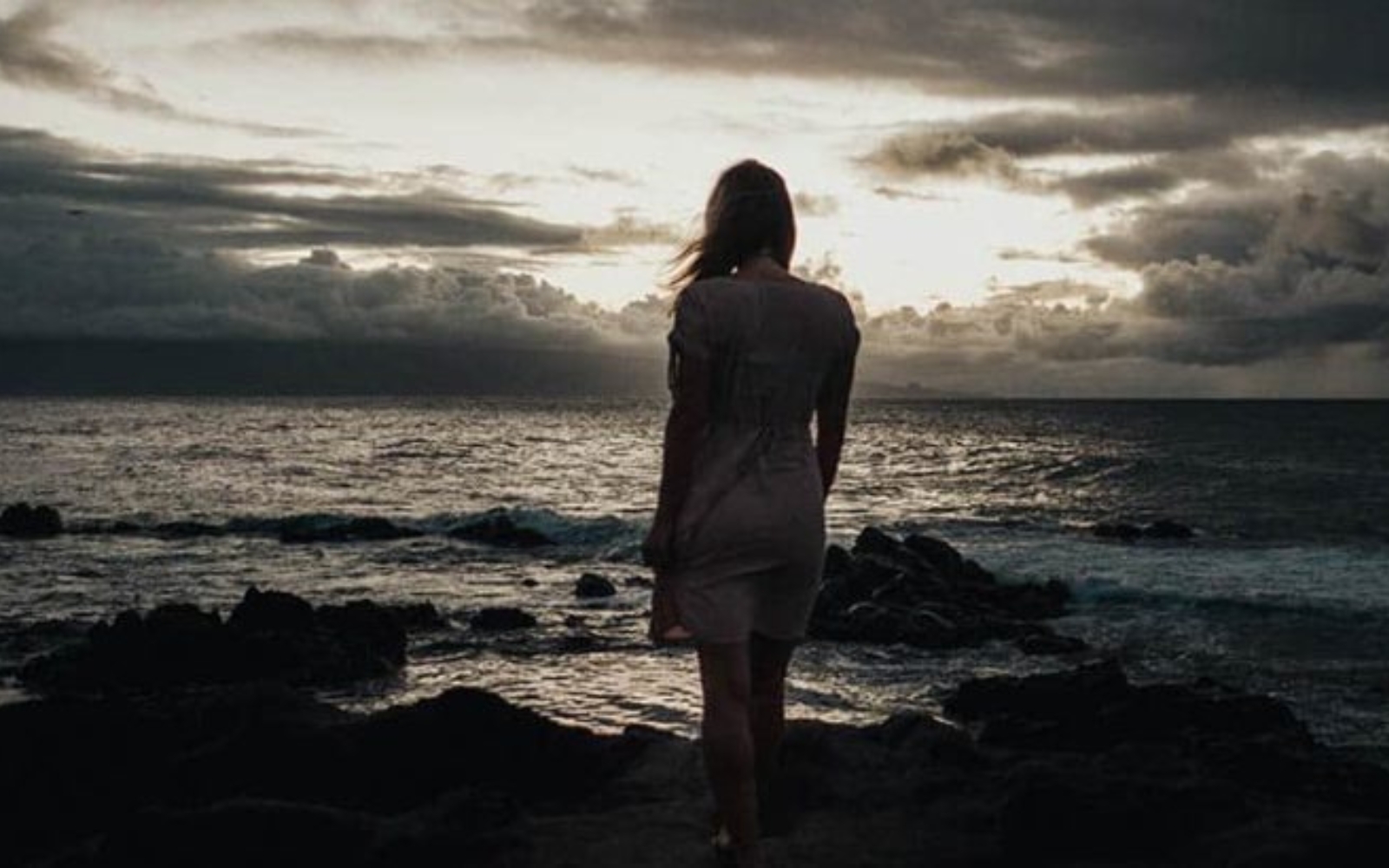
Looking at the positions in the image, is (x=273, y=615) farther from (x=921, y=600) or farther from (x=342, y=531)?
(x=342, y=531)

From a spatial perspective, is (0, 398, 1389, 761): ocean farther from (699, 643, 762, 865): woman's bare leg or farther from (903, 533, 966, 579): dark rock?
(699, 643, 762, 865): woman's bare leg

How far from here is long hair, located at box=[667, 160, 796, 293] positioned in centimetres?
454

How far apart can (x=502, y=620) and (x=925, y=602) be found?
20.2ft

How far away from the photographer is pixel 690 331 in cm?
434

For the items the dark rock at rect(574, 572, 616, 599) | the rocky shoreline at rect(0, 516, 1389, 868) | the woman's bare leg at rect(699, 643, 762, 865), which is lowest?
the dark rock at rect(574, 572, 616, 599)

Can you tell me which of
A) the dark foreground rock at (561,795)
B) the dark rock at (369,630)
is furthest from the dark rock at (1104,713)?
the dark rock at (369,630)

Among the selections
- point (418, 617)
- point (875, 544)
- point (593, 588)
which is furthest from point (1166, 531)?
point (418, 617)

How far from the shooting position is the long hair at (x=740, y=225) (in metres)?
4.54

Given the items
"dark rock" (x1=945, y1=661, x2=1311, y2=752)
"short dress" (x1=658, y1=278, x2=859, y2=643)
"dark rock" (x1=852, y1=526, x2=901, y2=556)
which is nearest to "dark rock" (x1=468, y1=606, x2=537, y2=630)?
"dark rock" (x1=945, y1=661, x2=1311, y2=752)

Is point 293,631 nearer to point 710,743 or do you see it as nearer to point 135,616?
point 135,616

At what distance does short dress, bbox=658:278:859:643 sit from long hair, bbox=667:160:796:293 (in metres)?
0.17

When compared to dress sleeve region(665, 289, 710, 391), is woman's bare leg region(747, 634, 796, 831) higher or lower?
lower

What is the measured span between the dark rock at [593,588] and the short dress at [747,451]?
18.0 metres

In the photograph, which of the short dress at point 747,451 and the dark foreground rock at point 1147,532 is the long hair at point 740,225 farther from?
the dark foreground rock at point 1147,532
